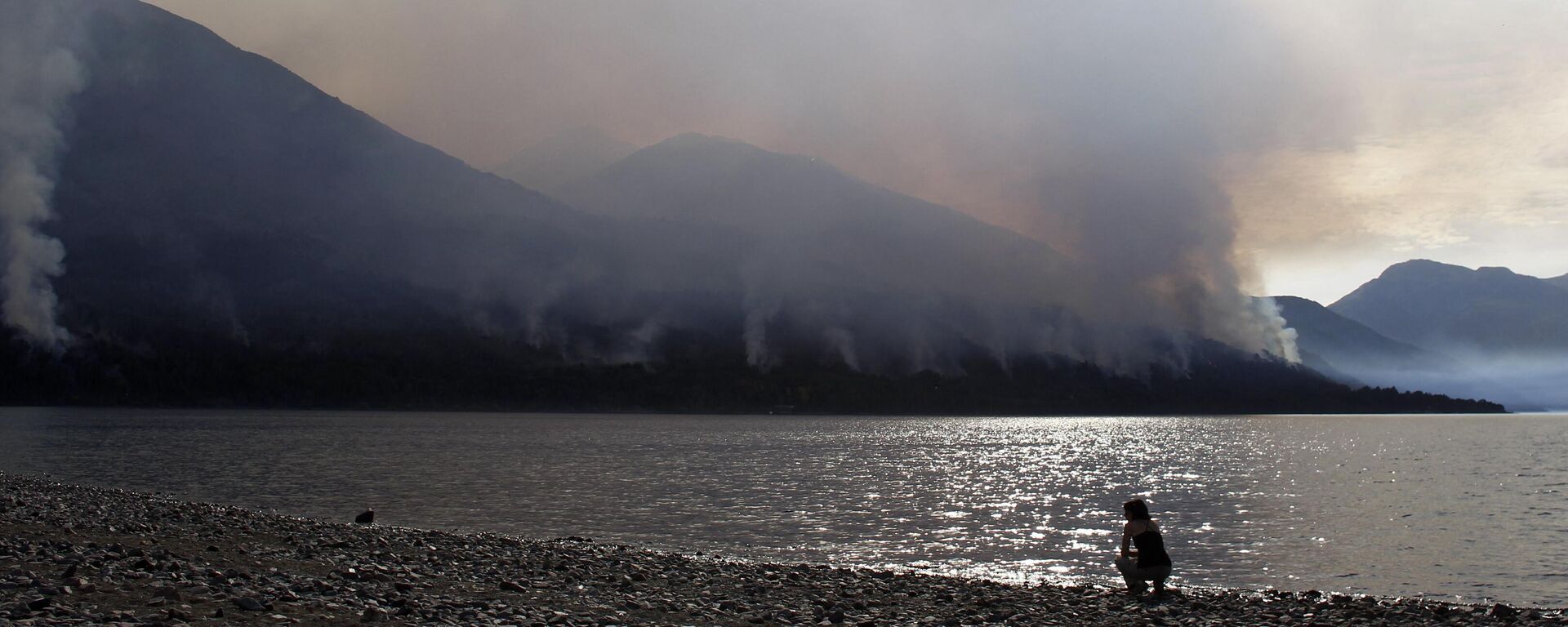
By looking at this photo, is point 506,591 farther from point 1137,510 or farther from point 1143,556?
point 1143,556

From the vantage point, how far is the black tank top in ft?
95.2

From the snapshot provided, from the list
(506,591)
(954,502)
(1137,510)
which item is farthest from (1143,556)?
(954,502)

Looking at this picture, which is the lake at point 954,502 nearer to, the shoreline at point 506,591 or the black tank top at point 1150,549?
the shoreline at point 506,591

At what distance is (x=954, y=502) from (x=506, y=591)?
4436 centimetres

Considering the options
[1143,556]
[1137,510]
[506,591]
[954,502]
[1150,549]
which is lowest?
[954,502]

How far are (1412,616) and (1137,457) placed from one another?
117555mm

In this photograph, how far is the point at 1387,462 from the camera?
127 meters

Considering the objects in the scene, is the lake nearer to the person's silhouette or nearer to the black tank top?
the person's silhouette

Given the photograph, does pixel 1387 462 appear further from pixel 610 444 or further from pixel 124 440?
pixel 124 440

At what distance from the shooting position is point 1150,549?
2914cm

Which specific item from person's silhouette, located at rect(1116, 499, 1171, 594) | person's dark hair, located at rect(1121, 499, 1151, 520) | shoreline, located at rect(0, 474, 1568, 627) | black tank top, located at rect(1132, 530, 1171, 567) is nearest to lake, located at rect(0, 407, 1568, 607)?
shoreline, located at rect(0, 474, 1568, 627)

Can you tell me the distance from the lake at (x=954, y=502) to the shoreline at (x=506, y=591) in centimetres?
641

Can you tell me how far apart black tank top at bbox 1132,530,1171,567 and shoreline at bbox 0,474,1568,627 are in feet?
3.56

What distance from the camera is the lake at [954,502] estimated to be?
40.4 m
